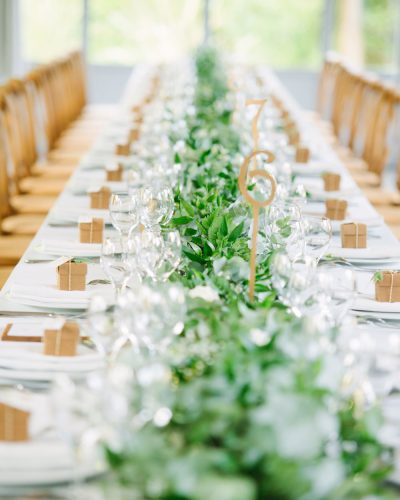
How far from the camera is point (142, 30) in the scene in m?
9.72

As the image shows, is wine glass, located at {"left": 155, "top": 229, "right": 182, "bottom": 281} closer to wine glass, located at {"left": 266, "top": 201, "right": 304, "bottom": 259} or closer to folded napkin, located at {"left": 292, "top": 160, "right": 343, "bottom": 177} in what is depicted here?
wine glass, located at {"left": 266, "top": 201, "right": 304, "bottom": 259}

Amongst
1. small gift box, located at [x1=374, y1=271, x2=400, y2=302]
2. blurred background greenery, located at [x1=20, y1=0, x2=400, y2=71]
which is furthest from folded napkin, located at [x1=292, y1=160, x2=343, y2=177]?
blurred background greenery, located at [x1=20, y1=0, x2=400, y2=71]

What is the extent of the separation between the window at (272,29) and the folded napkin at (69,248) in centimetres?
690

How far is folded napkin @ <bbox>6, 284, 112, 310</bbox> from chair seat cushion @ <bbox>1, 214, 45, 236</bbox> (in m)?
1.78

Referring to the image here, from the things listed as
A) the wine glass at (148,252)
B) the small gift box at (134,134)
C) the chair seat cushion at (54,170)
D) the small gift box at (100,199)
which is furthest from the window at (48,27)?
the wine glass at (148,252)

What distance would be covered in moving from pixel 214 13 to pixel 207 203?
725 cm

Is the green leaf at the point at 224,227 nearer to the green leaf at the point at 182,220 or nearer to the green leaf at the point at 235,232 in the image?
the green leaf at the point at 235,232

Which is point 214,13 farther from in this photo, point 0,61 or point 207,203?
point 207,203

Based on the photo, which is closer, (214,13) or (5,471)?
(5,471)

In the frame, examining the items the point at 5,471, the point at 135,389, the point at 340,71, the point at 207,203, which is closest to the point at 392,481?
the point at 135,389

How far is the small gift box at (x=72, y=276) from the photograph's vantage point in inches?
97.6

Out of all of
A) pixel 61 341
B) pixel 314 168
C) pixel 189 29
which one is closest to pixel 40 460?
pixel 61 341

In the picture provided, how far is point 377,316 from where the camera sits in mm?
2350

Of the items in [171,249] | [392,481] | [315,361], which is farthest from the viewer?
[171,249]
